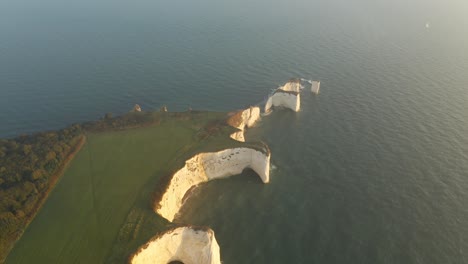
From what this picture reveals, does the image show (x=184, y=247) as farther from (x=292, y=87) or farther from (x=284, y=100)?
(x=292, y=87)

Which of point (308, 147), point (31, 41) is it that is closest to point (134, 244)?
point (308, 147)

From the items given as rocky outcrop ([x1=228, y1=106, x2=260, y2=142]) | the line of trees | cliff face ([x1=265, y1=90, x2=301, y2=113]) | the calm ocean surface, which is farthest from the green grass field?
cliff face ([x1=265, y1=90, x2=301, y2=113])

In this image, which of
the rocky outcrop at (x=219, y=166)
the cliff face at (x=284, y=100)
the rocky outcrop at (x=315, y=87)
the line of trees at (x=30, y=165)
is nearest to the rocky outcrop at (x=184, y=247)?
the rocky outcrop at (x=219, y=166)

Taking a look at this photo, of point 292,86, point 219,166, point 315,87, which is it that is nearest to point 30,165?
point 219,166

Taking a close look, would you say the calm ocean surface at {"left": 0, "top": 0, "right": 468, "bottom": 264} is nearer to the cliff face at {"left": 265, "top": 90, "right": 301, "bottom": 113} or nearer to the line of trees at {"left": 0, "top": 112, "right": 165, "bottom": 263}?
the cliff face at {"left": 265, "top": 90, "right": 301, "bottom": 113}

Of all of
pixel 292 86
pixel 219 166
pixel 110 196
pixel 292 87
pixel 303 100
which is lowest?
pixel 219 166

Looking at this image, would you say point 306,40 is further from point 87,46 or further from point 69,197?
point 69,197

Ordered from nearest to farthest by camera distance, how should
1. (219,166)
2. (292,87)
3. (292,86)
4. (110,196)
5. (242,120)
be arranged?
(110,196) < (219,166) < (242,120) < (292,86) < (292,87)

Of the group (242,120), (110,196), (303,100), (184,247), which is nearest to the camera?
(184,247)
